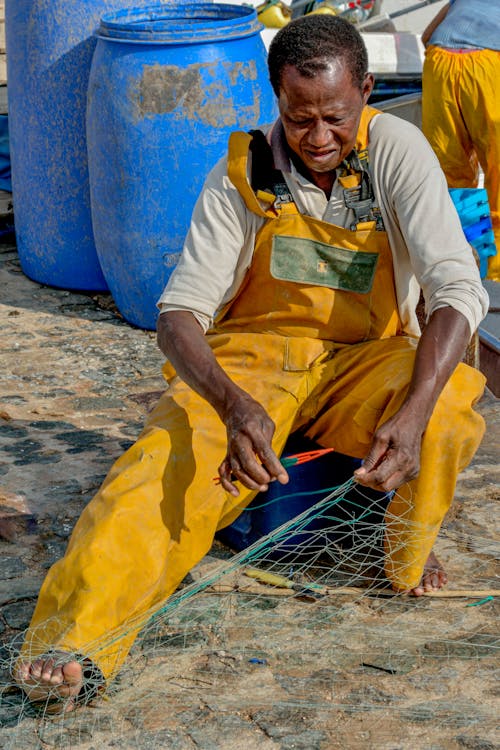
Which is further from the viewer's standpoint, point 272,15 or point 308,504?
point 272,15

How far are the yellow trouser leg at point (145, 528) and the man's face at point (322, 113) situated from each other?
60 cm

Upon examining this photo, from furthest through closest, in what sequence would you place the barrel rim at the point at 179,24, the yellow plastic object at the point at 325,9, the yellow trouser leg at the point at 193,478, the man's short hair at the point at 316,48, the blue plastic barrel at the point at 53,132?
the yellow plastic object at the point at 325,9
the blue plastic barrel at the point at 53,132
the barrel rim at the point at 179,24
the man's short hair at the point at 316,48
the yellow trouser leg at the point at 193,478

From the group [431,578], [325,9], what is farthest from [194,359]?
[325,9]

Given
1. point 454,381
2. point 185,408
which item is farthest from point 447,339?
point 185,408

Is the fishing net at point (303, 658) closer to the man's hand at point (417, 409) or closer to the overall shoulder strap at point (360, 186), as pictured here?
the man's hand at point (417, 409)

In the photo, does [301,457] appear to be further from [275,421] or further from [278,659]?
[278,659]

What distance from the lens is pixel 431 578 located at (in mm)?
3016

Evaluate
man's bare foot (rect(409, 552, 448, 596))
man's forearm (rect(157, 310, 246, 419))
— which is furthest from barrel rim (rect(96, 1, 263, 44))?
man's bare foot (rect(409, 552, 448, 596))

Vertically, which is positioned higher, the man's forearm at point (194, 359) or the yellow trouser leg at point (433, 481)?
the man's forearm at point (194, 359)

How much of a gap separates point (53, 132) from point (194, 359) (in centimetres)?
288

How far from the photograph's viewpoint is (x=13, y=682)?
8.55ft

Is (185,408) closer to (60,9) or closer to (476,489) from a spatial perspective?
(476,489)

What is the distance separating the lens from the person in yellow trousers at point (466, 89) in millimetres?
5707

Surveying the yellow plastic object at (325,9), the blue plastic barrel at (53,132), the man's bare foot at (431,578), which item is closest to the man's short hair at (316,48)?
the man's bare foot at (431,578)
